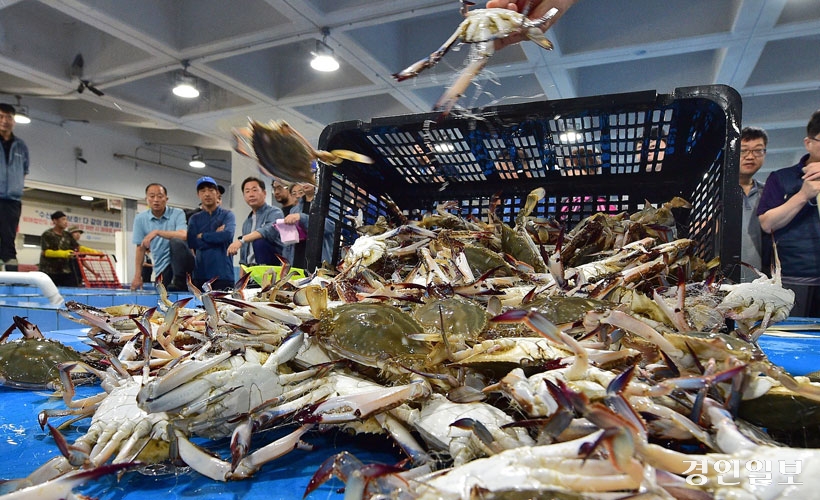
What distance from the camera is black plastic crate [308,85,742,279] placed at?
1.50 meters

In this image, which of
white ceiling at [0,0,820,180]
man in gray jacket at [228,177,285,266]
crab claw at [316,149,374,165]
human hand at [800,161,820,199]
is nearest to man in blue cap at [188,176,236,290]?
man in gray jacket at [228,177,285,266]

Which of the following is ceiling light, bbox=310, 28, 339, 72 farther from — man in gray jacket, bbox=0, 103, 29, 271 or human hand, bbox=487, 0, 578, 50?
man in gray jacket, bbox=0, 103, 29, 271

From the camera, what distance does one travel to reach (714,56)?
4770 millimetres

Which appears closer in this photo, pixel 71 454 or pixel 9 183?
pixel 71 454

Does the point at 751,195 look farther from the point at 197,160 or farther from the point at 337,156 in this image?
the point at 197,160

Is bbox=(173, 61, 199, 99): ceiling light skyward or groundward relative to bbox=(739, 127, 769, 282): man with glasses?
skyward

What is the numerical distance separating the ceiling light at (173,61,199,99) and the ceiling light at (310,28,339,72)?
1.51m

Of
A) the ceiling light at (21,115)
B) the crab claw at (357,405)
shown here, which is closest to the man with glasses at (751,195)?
the crab claw at (357,405)

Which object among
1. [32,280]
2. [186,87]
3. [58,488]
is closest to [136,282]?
[186,87]

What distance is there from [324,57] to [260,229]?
2.15 m

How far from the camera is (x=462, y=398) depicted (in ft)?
2.43

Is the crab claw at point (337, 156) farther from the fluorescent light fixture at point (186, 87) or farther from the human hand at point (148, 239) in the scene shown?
the fluorescent light fixture at point (186, 87)

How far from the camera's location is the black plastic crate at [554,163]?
1.50m

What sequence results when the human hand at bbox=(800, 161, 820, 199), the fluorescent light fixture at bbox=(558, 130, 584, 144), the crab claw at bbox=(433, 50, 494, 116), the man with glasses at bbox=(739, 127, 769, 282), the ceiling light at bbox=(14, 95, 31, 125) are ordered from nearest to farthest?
the crab claw at bbox=(433, 50, 494, 116) → the fluorescent light fixture at bbox=(558, 130, 584, 144) → the human hand at bbox=(800, 161, 820, 199) → the man with glasses at bbox=(739, 127, 769, 282) → the ceiling light at bbox=(14, 95, 31, 125)
